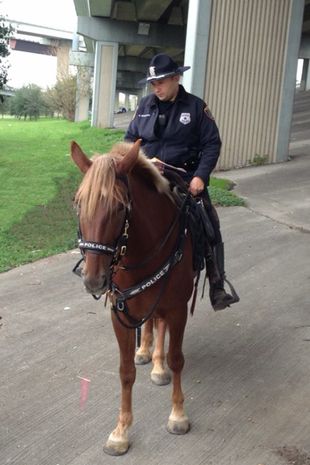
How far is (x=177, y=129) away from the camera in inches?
153

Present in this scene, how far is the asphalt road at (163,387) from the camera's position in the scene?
11.3 ft

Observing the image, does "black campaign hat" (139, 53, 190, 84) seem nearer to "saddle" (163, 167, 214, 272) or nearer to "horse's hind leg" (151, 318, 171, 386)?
"saddle" (163, 167, 214, 272)

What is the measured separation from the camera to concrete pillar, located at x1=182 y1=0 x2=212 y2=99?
471 inches

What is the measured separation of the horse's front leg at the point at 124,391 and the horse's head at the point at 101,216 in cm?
82

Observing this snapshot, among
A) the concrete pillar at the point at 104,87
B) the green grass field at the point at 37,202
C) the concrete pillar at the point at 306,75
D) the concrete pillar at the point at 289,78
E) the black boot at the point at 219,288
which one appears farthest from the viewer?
the concrete pillar at the point at 306,75

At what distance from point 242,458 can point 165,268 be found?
1.28 meters

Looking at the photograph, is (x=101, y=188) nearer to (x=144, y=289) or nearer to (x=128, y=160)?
(x=128, y=160)

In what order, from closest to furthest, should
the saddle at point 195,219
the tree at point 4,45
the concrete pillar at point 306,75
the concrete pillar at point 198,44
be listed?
the saddle at point 195,219
the concrete pillar at point 198,44
the tree at point 4,45
the concrete pillar at point 306,75

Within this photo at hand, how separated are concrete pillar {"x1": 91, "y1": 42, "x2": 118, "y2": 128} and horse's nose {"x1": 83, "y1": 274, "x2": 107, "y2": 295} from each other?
24818mm

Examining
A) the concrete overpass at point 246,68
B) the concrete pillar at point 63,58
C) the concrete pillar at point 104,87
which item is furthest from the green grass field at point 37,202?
the concrete pillar at point 63,58

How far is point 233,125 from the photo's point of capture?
13.0 metres

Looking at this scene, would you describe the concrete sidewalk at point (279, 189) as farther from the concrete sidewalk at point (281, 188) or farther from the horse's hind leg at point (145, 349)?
the horse's hind leg at point (145, 349)

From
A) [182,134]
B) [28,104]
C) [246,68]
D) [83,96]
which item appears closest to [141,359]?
[182,134]

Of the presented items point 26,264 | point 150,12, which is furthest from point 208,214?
point 150,12
